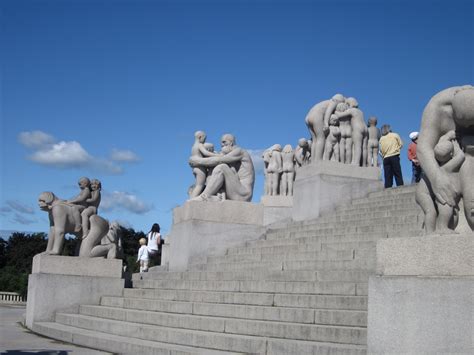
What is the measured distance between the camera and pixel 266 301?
30.3 ft

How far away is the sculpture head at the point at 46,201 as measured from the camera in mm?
13102

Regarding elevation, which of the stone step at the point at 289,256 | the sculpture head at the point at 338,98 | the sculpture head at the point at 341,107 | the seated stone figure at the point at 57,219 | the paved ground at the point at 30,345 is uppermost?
the sculpture head at the point at 338,98

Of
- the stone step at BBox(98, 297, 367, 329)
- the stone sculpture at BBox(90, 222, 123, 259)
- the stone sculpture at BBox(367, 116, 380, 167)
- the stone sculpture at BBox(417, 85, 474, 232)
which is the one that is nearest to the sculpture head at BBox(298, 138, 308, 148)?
the stone sculpture at BBox(367, 116, 380, 167)

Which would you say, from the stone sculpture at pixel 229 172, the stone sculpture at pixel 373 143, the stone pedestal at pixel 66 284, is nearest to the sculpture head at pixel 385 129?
the stone sculpture at pixel 373 143

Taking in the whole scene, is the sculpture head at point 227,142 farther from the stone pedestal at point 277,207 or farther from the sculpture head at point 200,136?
the stone pedestal at point 277,207

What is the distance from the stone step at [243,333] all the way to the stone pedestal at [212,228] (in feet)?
16.0

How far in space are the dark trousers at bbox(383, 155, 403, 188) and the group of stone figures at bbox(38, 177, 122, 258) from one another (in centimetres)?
762

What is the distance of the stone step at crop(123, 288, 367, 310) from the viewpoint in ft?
26.7

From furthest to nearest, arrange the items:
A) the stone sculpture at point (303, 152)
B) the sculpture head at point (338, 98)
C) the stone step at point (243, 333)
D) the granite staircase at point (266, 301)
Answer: the stone sculpture at point (303, 152), the sculpture head at point (338, 98), the granite staircase at point (266, 301), the stone step at point (243, 333)

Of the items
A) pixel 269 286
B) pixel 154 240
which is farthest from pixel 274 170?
pixel 269 286

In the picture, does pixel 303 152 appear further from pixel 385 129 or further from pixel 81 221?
pixel 81 221

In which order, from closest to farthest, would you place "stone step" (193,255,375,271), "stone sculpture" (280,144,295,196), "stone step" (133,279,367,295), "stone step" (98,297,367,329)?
"stone step" (98,297,367,329), "stone step" (133,279,367,295), "stone step" (193,255,375,271), "stone sculpture" (280,144,295,196)

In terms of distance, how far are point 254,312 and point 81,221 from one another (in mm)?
5483

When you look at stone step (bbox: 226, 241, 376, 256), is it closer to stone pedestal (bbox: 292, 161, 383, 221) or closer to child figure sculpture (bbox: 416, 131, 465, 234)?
stone pedestal (bbox: 292, 161, 383, 221)
